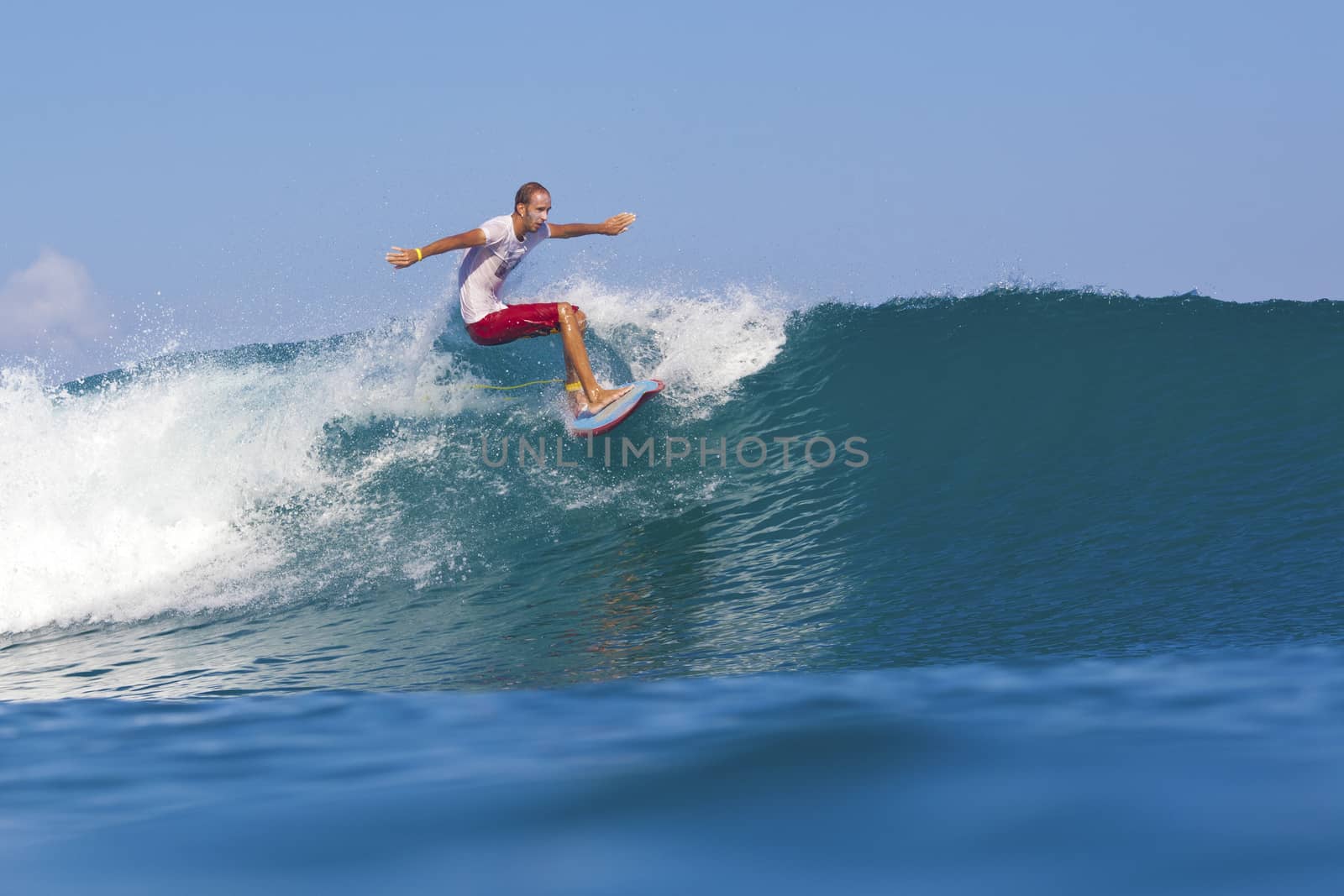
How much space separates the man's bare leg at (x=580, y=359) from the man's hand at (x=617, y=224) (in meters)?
0.65

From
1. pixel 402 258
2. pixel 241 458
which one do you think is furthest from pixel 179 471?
pixel 402 258

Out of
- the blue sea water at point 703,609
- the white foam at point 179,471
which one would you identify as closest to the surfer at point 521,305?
the blue sea water at point 703,609

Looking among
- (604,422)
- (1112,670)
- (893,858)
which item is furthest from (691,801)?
(604,422)

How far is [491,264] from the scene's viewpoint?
8.09 metres

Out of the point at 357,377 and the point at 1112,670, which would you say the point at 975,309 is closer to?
the point at 357,377

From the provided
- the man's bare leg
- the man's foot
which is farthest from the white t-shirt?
the man's foot

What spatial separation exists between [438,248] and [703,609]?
3.51 m

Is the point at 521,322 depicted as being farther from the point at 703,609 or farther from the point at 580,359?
the point at 703,609

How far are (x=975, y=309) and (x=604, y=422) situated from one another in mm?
4511

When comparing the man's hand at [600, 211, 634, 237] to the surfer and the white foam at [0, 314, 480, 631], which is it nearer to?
the surfer

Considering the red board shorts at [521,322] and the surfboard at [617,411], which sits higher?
the red board shorts at [521,322]

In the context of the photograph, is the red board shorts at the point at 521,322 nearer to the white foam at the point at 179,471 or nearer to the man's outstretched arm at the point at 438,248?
the man's outstretched arm at the point at 438,248

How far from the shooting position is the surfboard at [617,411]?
8070 millimetres

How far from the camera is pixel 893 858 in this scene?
231 cm
